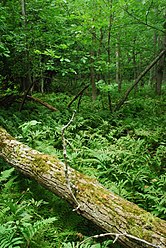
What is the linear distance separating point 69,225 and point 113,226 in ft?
2.88

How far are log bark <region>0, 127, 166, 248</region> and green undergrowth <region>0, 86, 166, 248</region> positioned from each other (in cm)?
29

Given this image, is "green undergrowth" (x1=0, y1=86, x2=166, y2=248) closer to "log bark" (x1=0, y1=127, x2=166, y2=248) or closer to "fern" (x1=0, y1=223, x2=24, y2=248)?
"fern" (x1=0, y1=223, x2=24, y2=248)

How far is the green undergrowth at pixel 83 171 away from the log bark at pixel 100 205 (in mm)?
292

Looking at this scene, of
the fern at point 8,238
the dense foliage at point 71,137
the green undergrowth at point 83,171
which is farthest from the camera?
the dense foliage at point 71,137

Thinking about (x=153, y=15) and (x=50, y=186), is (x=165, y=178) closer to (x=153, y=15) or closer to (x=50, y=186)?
(x=50, y=186)

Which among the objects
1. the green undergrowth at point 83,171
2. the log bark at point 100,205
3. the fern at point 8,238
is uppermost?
the log bark at point 100,205

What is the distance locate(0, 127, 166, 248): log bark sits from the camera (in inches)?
102

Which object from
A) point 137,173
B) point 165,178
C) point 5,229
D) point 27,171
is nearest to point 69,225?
point 5,229

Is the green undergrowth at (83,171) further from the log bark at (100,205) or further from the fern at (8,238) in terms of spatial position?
the log bark at (100,205)

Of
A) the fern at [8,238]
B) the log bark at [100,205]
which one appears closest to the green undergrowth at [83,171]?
the fern at [8,238]

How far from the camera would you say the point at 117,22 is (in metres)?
8.12

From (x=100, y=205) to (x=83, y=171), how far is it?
151 cm

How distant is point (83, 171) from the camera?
4.47 meters

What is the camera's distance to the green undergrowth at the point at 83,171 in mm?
3021
